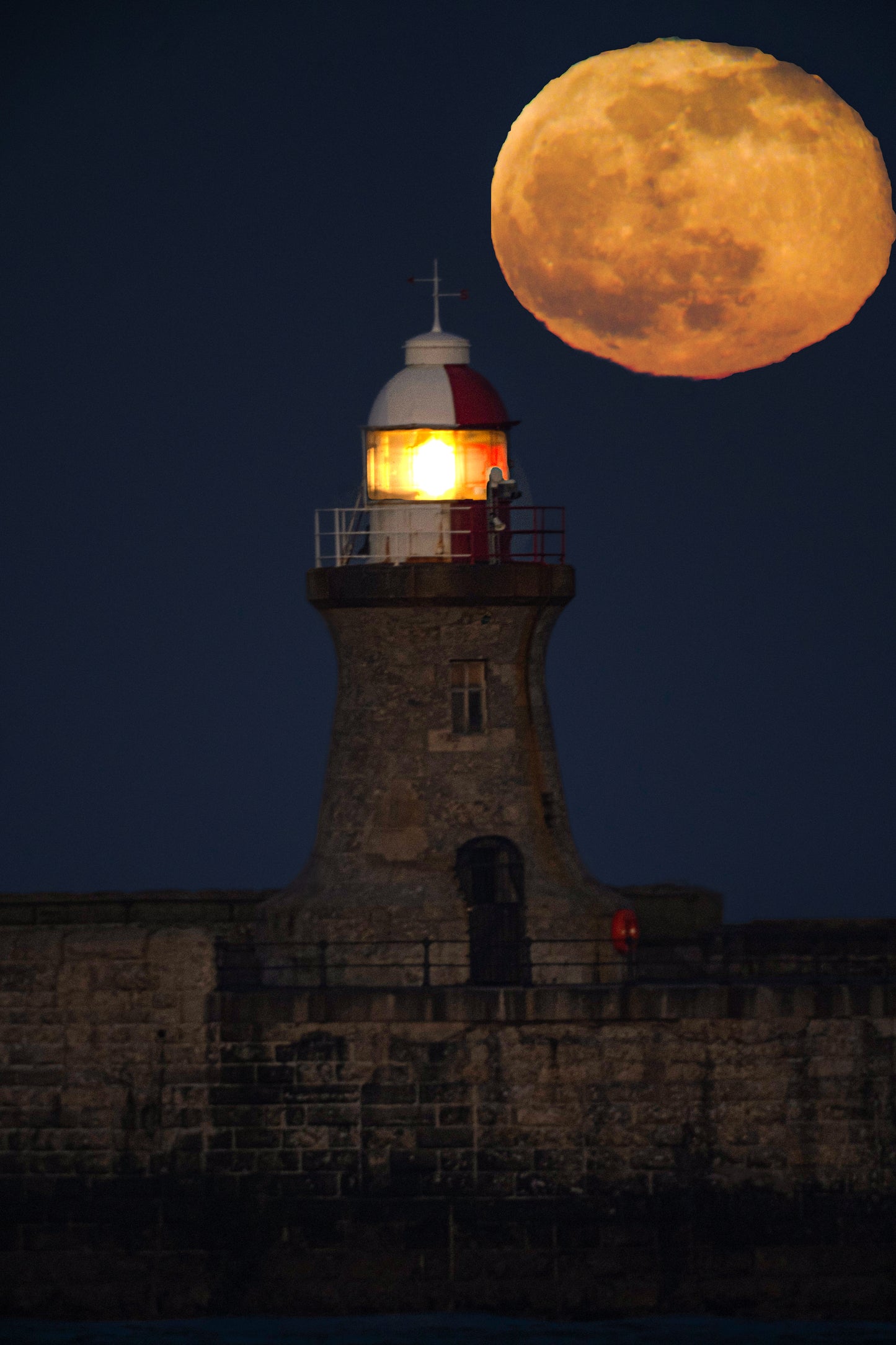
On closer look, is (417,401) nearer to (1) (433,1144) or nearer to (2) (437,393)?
(2) (437,393)

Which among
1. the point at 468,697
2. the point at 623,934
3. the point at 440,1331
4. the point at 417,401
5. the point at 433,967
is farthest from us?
the point at 417,401

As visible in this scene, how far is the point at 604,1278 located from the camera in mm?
30719

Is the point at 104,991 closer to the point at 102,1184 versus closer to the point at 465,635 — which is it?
the point at 102,1184

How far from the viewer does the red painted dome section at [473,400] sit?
110 feet

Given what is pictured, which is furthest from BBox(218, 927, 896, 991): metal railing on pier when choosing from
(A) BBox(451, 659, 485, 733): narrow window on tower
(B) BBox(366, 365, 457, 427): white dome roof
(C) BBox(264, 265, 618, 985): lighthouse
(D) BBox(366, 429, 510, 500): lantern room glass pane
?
(B) BBox(366, 365, 457, 427): white dome roof

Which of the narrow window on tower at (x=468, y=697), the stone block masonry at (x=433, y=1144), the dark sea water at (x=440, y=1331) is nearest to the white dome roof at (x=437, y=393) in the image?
the narrow window on tower at (x=468, y=697)

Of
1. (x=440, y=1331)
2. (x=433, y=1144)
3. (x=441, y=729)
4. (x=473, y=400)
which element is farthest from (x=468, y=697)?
(x=440, y=1331)

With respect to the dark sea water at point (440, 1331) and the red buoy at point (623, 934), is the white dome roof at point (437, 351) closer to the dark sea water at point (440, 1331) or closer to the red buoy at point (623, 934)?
the red buoy at point (623, 934)

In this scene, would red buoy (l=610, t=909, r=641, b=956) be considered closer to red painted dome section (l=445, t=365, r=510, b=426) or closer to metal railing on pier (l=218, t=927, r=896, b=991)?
metal railing on pier (l=218, t=927, r=896, b=991)

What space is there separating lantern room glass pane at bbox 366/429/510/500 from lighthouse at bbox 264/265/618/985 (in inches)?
0.6

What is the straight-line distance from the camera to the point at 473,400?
3372 cm

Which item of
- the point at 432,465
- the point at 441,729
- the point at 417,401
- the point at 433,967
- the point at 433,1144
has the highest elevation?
the point at 417,401

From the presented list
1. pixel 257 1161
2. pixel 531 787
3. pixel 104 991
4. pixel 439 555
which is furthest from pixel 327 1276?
pixel 439 555

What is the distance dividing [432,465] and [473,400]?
0.86 metres
